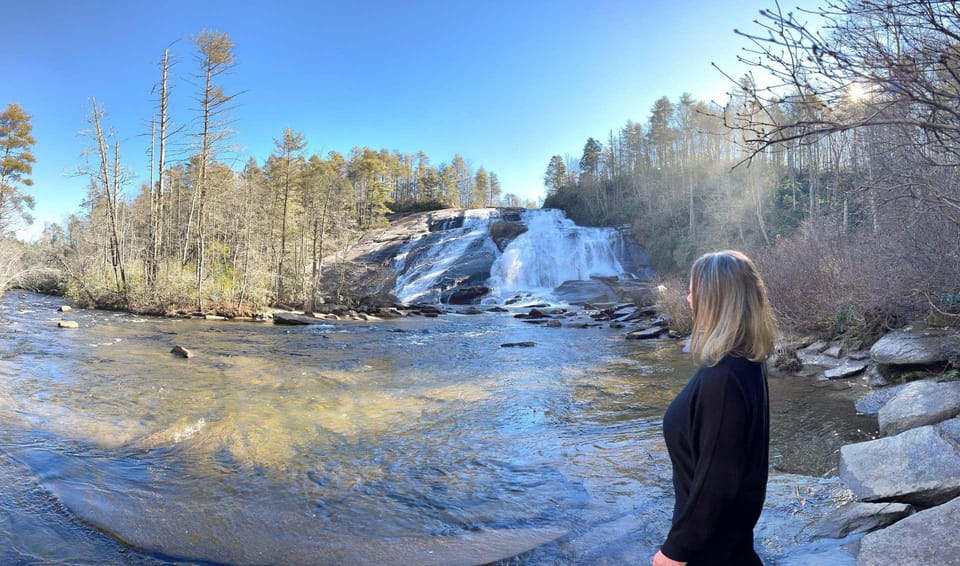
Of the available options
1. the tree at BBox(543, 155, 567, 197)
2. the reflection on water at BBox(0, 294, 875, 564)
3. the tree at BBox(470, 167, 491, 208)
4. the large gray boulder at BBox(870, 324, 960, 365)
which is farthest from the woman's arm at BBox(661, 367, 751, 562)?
the tree at BBox(470, 167, 491, 208)

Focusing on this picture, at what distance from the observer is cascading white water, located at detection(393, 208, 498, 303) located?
3566 cm

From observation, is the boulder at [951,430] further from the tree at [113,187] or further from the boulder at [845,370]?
the tree at [113,187]

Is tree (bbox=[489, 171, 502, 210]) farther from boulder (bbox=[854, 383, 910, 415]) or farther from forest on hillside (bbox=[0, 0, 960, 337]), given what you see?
boulder (bbox=[854, 383, 910, 415])

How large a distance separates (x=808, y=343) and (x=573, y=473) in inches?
343

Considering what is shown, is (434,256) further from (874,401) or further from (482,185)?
(482,185)

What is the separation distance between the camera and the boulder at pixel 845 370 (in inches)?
356

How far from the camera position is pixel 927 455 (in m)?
3.85

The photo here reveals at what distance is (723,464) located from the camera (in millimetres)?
1592

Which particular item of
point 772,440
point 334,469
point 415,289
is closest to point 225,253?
point 415,289

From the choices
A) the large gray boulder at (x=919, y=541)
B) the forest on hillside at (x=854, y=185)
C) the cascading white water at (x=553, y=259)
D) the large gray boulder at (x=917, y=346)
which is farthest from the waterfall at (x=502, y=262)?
the large gray boulder at (x=919, y=541)

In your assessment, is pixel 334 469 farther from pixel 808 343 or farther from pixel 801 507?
pixel 808 343

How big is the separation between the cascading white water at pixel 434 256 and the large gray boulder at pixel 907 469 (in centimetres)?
3097

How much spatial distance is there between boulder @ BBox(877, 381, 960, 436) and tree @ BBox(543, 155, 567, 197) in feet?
208

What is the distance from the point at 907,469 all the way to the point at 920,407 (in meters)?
2.10
